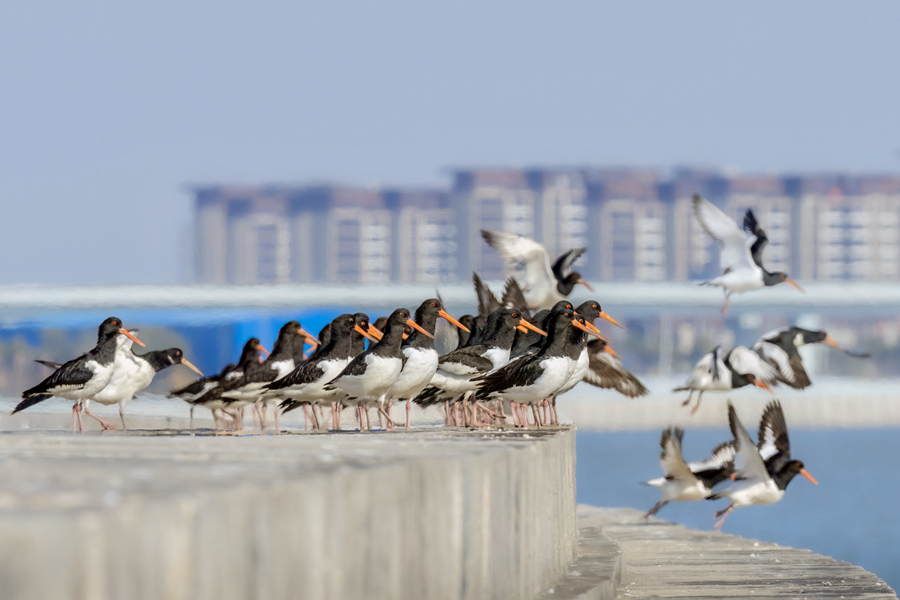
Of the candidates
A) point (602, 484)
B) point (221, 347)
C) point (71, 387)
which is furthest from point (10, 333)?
point (71, 387)

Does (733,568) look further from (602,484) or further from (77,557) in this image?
(602,484)

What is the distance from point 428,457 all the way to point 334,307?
67.5 metres

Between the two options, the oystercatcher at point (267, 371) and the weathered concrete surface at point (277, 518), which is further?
the oystercatcher at point (267, 371)

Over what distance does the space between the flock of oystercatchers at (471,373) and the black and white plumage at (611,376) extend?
0.04ft

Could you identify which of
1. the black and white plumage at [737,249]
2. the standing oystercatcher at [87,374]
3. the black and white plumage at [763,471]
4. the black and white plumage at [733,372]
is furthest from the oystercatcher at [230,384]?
the black and white plumage at [737,249]

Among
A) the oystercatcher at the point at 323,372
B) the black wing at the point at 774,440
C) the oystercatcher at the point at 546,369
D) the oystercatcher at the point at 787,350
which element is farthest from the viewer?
the oystercatcher at the point at 787,350

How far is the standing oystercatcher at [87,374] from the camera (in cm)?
1067

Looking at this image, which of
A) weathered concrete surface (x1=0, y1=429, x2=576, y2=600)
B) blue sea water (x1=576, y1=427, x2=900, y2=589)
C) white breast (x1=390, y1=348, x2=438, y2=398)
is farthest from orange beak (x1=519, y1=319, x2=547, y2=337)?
blue sea water (x1=576, y1=427, x2=900, y2=589)

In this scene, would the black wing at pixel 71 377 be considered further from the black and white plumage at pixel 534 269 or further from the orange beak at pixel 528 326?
the black and white plumage at pixel 534 269

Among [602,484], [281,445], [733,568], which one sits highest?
[281,445]


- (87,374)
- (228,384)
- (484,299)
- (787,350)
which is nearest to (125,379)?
(87,374)

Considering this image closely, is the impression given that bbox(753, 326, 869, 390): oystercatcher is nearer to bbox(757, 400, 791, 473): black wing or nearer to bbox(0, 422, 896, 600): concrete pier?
bbox(757, 400, 791, 473): black wing

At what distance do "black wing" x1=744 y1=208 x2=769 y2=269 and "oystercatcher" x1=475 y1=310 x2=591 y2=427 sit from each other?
8.67 metres

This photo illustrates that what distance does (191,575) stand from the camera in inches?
117
